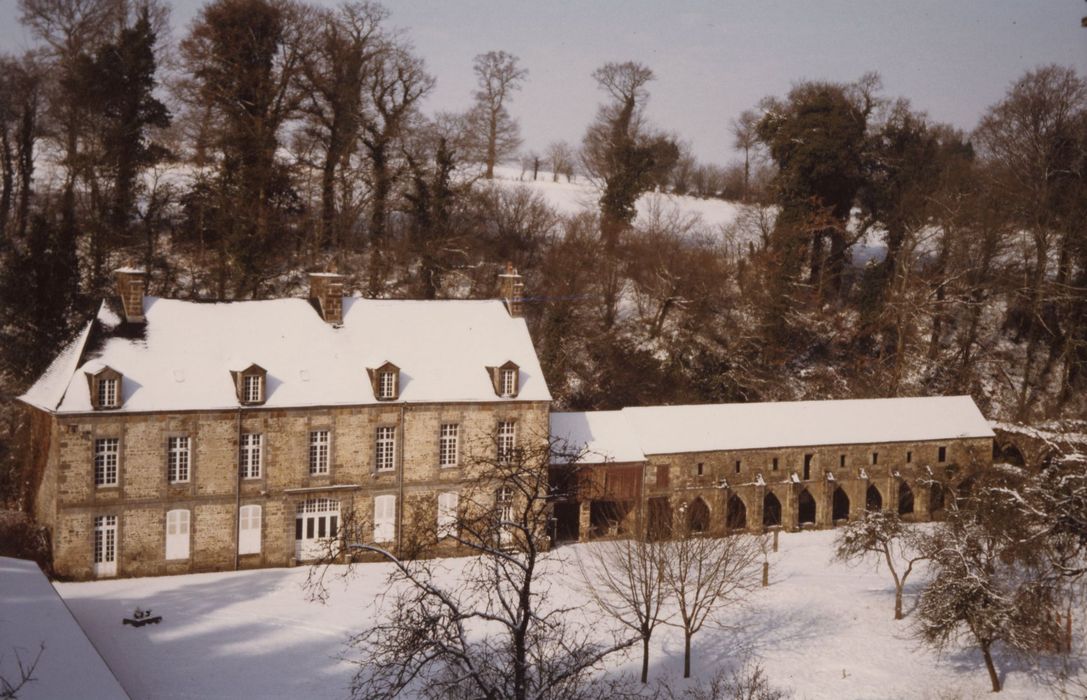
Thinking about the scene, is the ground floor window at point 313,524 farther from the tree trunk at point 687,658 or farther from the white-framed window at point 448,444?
the tree trunk at point 687,658

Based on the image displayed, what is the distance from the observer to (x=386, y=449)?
103ft

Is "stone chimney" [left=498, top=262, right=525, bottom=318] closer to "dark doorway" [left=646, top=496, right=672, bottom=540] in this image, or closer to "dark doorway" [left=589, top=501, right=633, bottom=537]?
"dark doorway" [left=589, top=501, right=633, bottom=537]

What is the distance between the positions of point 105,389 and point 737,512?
22.4 m

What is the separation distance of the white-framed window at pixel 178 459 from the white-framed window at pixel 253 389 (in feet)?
6.87

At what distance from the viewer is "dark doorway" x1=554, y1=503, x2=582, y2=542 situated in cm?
3459

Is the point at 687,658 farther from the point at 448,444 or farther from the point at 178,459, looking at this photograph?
the point at 178,459

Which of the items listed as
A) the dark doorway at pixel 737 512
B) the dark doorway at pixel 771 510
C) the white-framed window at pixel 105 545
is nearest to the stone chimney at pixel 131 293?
the white-framed window at pixel 105 545

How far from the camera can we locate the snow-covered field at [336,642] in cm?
2216

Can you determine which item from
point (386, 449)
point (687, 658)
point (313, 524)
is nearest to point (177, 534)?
point (313, 524)

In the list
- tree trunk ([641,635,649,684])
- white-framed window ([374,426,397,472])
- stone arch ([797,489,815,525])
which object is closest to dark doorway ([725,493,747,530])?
stone arch ([797,489,815,525])

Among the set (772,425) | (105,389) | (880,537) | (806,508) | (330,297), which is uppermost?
(330,297)

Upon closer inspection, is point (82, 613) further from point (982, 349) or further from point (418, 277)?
point (982, 349)

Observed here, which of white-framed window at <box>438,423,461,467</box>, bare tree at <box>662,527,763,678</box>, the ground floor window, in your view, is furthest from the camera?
white-framed window at <box>438,423,461,467</box>

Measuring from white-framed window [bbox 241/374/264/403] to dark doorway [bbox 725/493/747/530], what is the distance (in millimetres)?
17589
